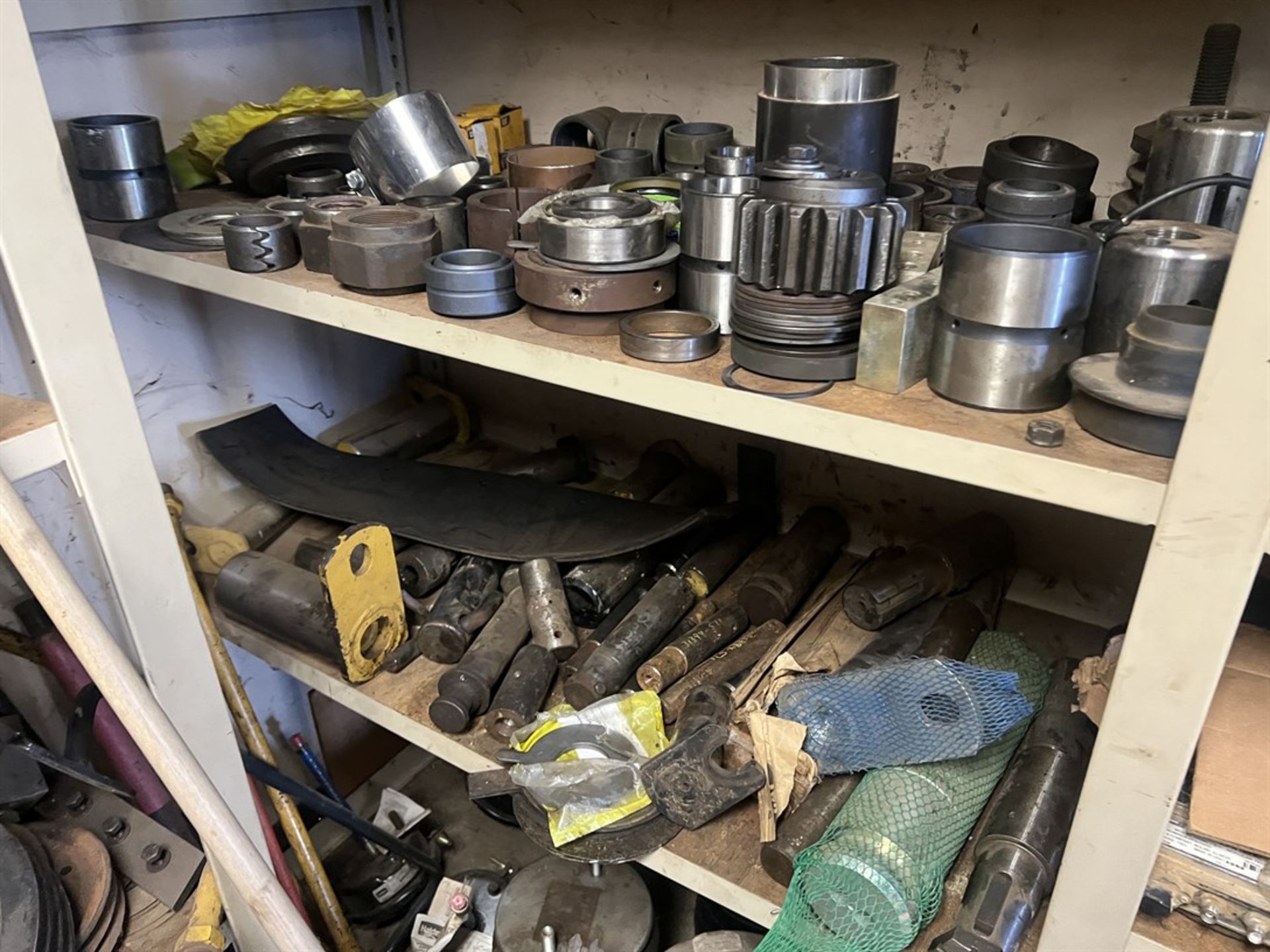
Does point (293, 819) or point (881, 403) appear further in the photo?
point (293, 819)

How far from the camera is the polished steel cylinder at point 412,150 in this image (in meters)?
1.08

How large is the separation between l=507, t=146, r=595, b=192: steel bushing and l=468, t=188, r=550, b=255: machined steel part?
0.05 ft

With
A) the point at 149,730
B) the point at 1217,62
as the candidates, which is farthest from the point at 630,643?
the point at 1217,62

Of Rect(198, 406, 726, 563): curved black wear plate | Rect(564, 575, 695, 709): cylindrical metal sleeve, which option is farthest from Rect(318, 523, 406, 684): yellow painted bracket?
Result: Rect(564, 575, 695, 709): cylindrical metal sleeve

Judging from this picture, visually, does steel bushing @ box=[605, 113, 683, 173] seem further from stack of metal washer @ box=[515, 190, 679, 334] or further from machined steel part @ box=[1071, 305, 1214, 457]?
machined steel part @ box=[1071, 305, 1214, 457]

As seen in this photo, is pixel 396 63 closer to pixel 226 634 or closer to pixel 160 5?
pixel 160 5

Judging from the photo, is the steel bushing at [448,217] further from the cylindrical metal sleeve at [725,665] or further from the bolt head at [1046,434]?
the bolt head at [1046,434]

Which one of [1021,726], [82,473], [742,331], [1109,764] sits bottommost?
[1021,726]

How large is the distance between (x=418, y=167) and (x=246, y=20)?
56cm

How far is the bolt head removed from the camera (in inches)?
24.4

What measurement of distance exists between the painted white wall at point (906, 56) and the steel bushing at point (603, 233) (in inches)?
19.4

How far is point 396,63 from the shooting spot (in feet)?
5.27

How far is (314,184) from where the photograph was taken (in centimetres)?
119

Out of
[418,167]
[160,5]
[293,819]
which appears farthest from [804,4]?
[293,819]
